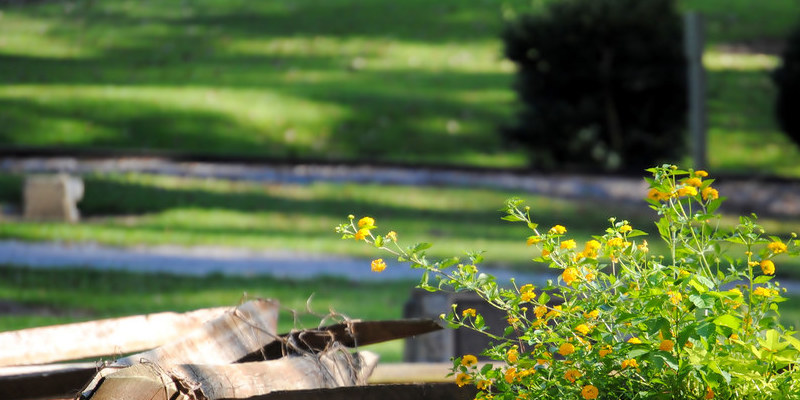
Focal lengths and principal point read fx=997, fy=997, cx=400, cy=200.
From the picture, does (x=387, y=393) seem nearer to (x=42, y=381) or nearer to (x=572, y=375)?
(x=572, y=375)

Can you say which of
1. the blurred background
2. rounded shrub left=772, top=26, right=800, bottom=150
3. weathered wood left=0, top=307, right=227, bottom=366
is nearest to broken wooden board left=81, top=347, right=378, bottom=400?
weathered wood left=0, top=307, right=227, bottom=366

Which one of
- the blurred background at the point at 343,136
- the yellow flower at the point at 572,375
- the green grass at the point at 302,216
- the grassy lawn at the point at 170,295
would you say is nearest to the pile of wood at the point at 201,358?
the yellow flower at the point at 572,375

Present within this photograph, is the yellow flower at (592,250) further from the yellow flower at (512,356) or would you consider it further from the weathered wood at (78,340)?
the weathered wood at (78,340)

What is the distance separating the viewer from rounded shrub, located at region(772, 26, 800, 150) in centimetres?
1488

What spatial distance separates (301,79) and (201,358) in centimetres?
1927

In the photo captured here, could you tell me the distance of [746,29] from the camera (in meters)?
26.4

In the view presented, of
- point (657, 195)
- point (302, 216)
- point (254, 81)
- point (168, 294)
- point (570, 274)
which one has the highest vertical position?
point (254, 81)

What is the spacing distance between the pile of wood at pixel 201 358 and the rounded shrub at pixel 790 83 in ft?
44.5

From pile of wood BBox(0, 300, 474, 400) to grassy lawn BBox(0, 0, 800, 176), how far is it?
44.3 ft

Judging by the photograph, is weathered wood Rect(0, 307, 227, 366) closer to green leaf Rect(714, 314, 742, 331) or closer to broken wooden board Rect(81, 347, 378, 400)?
broken wooden board Rect(81, 347, 378, 400)

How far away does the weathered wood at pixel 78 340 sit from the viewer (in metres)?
2.85

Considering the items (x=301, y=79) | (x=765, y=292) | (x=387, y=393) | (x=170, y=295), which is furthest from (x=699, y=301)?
(x=301, y=79)

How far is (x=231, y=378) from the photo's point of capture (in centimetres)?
228

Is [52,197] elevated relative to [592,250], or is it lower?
lower
